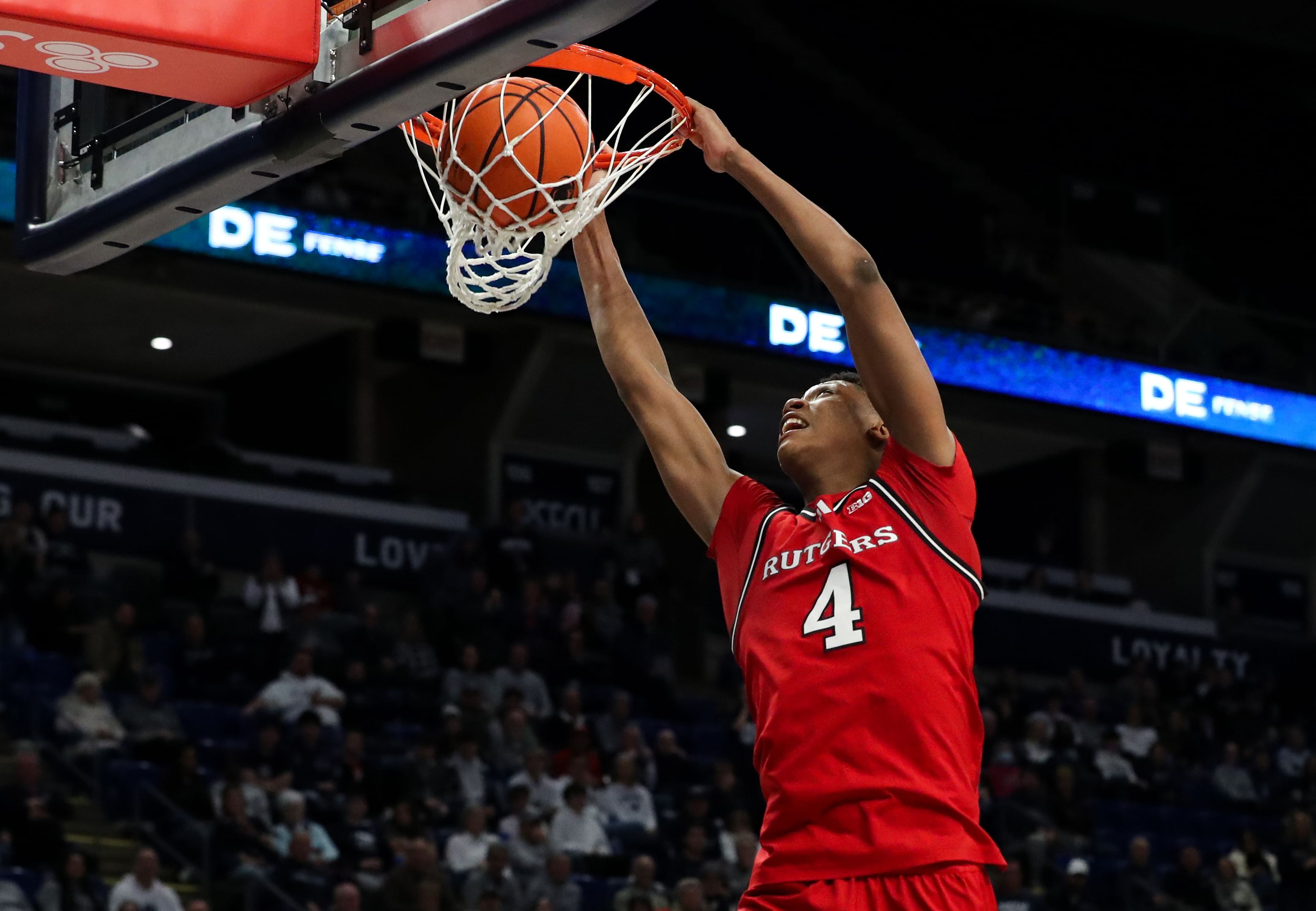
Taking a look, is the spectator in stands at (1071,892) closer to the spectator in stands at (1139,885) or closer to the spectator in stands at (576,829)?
the spectator in stands at (1139,885)

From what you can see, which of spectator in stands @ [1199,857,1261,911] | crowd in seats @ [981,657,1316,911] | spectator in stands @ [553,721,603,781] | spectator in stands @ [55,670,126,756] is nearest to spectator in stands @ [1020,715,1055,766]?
crowd in seats @ [981,657,1316,911]

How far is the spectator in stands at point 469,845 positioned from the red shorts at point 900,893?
27.2ft

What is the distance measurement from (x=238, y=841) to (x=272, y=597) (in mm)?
3886

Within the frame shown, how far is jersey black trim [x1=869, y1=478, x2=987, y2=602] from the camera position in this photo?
146 inches

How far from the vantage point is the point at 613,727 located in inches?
570

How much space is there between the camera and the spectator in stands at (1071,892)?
13.7 metres

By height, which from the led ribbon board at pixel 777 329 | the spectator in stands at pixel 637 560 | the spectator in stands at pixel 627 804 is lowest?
the spectator in stands at pixel 627 804

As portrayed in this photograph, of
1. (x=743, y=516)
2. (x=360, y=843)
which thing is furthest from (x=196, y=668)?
(x=743, y=516)

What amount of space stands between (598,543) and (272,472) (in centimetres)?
318

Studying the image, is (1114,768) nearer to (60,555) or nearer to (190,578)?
(190,578)

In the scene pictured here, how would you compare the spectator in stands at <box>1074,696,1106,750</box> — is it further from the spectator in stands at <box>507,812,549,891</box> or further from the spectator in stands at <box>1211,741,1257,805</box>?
the spectator in stands at <box>507,812,549,891</box>

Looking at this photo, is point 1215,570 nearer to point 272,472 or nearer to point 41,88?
point 272,472

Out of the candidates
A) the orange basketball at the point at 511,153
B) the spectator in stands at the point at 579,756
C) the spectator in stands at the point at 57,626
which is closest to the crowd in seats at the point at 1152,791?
the spectator in stands at the point at 579,756

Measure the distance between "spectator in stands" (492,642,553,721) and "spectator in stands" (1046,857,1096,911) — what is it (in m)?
3.72
